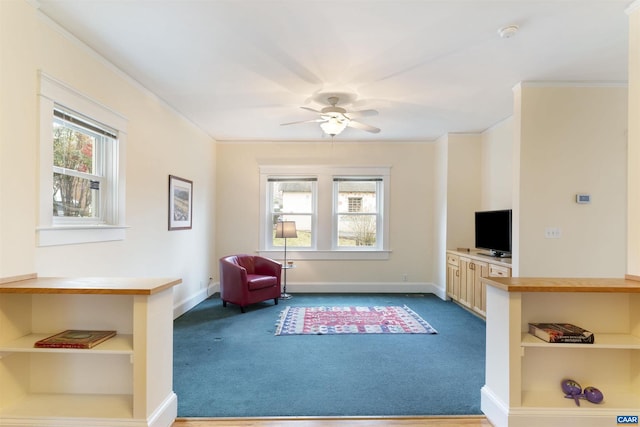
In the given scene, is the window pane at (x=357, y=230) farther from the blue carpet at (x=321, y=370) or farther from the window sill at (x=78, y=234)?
the window sill at (x=78, y=234)

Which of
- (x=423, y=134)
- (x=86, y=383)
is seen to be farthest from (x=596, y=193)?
(x=86, y=383)

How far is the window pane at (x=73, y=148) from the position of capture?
8.20 feet

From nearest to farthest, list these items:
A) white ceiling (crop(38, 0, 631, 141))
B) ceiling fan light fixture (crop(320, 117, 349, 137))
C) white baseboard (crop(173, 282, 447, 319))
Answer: white ceiling (crop(38, 0, 631, 141)), ceiling fan light fixture (crop(320, 117, 349, 137)), white baseboard (crop(173, 282, 447, 319))

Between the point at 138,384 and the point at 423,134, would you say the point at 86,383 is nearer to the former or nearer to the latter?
the point at 138,384

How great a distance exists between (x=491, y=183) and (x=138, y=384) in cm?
498

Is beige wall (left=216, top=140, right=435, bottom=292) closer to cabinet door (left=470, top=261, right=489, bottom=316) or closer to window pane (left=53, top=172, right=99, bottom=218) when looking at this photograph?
cabinet door (left=470, top=261, right=489, bottom=316)

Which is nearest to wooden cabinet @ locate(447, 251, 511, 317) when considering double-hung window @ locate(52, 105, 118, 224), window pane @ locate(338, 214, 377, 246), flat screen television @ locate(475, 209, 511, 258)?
flat screen television @ locate(475, 209, 511, 258)

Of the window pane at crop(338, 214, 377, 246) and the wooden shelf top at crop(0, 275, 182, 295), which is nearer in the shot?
the wooden shelf top at crop(0, 275, 182, 295)

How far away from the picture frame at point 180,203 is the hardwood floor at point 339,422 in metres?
2.56

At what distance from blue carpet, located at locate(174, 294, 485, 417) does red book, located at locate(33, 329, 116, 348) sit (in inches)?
30.2

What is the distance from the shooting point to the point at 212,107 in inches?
163

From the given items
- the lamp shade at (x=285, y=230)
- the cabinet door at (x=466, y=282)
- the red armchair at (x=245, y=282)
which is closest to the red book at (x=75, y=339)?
the red armchair at (x=245, y=282)

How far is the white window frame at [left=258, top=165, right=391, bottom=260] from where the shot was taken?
5.88m

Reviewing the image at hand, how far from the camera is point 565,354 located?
212 cm
